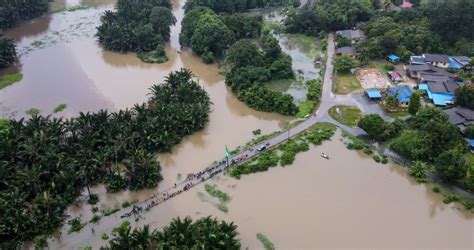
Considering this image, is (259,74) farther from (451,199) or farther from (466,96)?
(451,199)

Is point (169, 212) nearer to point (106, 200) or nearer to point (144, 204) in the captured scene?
point (144, 204)

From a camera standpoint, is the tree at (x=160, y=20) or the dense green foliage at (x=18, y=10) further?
the dense green foliage at (x=18, y=10)

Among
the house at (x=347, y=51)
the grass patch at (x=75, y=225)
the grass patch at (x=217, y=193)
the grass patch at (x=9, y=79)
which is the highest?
the house at (x=347, y=51)

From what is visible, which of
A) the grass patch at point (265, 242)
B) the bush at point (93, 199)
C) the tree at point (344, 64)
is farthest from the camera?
the tree at point (344, 64)

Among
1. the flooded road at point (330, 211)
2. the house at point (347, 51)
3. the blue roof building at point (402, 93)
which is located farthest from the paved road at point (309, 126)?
the blue roof building at point (402, 93)

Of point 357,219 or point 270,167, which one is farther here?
point 270,167

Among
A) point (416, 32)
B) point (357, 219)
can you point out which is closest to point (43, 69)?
point (357, 219)

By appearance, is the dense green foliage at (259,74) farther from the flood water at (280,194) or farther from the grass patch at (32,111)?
the grass patch at (32,111)
